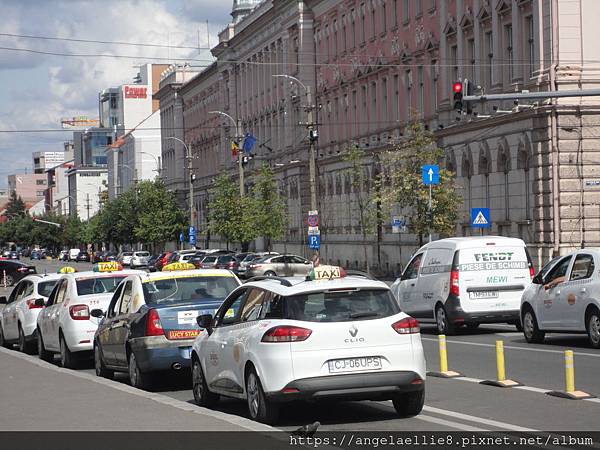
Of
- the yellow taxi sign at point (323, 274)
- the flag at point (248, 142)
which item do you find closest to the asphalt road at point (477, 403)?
the yellow taxi sign at point (323, 274)

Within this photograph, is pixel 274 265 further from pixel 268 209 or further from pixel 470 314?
Result: pixel 470 314

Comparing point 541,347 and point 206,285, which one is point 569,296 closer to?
point 541,347

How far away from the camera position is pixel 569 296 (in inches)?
869

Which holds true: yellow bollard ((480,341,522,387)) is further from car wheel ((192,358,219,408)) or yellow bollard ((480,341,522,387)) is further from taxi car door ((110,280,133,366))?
taxi car door ((110,280,133,366))

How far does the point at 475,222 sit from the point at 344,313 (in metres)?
29.7

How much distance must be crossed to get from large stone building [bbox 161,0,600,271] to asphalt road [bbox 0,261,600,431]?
2322 cm

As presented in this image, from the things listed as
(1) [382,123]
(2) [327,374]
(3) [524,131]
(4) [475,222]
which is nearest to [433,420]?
(2) [327,374]

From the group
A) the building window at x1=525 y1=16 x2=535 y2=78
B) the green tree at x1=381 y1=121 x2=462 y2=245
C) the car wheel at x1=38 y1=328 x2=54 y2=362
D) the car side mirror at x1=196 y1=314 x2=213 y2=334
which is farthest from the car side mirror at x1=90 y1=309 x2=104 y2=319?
the green tree at x1=381 y1=121 x2=462 y2=245

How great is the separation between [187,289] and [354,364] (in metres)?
5.64

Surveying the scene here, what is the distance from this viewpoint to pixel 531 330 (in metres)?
23.3

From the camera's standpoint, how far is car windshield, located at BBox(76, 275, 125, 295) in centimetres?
2264

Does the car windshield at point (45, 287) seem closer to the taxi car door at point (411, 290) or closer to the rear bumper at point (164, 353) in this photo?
the taxi car door at point (411, 290)

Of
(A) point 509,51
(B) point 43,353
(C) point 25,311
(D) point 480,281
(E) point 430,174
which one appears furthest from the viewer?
(A) point 509,51

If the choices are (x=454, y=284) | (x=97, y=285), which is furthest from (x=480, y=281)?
(x=97, y=285)
